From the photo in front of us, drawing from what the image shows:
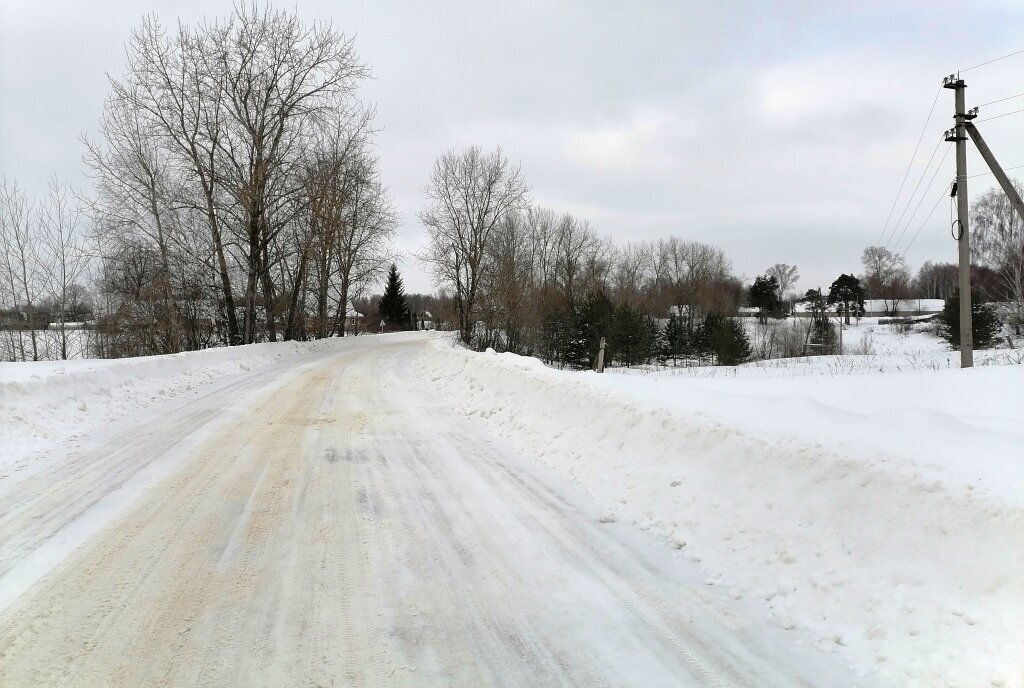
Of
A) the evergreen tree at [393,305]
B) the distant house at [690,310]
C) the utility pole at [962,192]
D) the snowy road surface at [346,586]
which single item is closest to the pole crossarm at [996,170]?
the utility pole at [962,192]

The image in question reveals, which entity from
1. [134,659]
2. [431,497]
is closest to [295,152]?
[431,497]

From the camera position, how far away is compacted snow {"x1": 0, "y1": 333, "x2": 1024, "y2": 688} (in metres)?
2.81

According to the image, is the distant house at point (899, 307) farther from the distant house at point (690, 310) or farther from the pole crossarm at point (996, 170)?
the pole crossarm at point (996, 170)

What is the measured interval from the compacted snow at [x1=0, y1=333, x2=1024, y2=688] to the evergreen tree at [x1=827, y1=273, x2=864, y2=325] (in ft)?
336

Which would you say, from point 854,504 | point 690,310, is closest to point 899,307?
point 690,310

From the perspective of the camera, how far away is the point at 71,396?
9227mm

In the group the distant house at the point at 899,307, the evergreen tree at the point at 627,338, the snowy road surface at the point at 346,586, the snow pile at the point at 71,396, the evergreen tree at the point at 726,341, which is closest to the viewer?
the snowy road surface at the point at 346,586

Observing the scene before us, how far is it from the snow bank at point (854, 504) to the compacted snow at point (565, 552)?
0.02m

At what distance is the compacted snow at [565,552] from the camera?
281 centimetres

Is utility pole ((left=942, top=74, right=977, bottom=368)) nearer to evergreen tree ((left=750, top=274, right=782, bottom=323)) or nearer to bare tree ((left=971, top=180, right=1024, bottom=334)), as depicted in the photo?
bare tree ((left=971, top=180, right=1024, bottom=334))

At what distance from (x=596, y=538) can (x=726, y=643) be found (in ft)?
5.01

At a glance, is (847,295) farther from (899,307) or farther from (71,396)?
(71,396)

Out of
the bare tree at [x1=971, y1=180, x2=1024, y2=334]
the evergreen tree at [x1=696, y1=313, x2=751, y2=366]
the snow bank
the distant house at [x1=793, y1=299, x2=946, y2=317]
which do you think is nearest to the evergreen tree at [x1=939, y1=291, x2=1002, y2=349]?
the bare tree at [x1=971, y1=180, x2=1024, y2=334]

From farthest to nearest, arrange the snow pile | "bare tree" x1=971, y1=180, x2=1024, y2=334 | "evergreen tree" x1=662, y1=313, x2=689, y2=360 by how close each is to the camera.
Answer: "evergreen tree" x1=662, y1=313, x2=689, y2=360, "bare tree" x1=971, y1=180, x2=1024, y2=334, the snow pile
